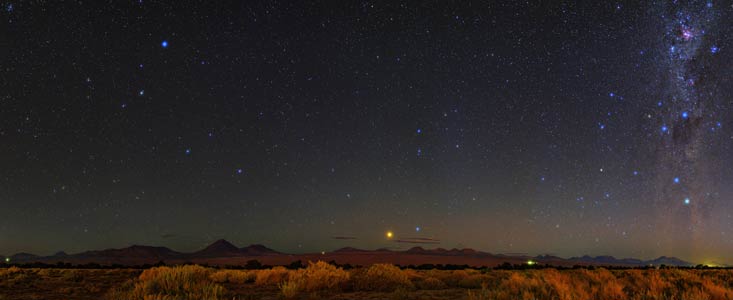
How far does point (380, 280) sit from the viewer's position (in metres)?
16.2

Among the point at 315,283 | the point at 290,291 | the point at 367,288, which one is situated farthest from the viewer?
the point at 367,288

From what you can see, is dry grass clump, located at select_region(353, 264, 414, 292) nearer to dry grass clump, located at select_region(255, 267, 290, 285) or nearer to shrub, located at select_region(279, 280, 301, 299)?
shrub, located at select_region(279, 280, 301, 299)

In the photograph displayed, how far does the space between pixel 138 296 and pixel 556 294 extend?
35.0 ft

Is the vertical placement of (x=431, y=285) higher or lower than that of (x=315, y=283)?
lower

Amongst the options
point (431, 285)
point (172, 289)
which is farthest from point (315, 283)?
point (431, 285)

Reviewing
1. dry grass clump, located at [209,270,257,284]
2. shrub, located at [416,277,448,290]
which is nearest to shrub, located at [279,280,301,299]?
shrub, located at [416,277,448,290]

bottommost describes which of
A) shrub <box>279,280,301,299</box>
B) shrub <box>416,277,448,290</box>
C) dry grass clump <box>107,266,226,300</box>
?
shrub <box>416,277,448,290</box>

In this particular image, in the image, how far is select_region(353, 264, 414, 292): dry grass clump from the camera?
1572 cm

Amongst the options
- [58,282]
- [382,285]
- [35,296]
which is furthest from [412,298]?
[58,282]

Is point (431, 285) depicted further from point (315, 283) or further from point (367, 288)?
point (315, 283)

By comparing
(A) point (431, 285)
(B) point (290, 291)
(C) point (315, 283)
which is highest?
(C) point (315, 283)

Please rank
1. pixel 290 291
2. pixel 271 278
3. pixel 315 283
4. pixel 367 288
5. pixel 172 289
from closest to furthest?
pixel 172 289, pixel 290 291, pixel 315 283, pixel 367 288, pixel 271 278

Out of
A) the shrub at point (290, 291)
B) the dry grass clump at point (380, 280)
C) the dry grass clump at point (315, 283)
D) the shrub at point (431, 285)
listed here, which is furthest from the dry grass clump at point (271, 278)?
the shrub at point (431, 285)

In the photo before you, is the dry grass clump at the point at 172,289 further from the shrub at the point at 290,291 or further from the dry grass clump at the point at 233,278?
the shrub at the point at 290,291
